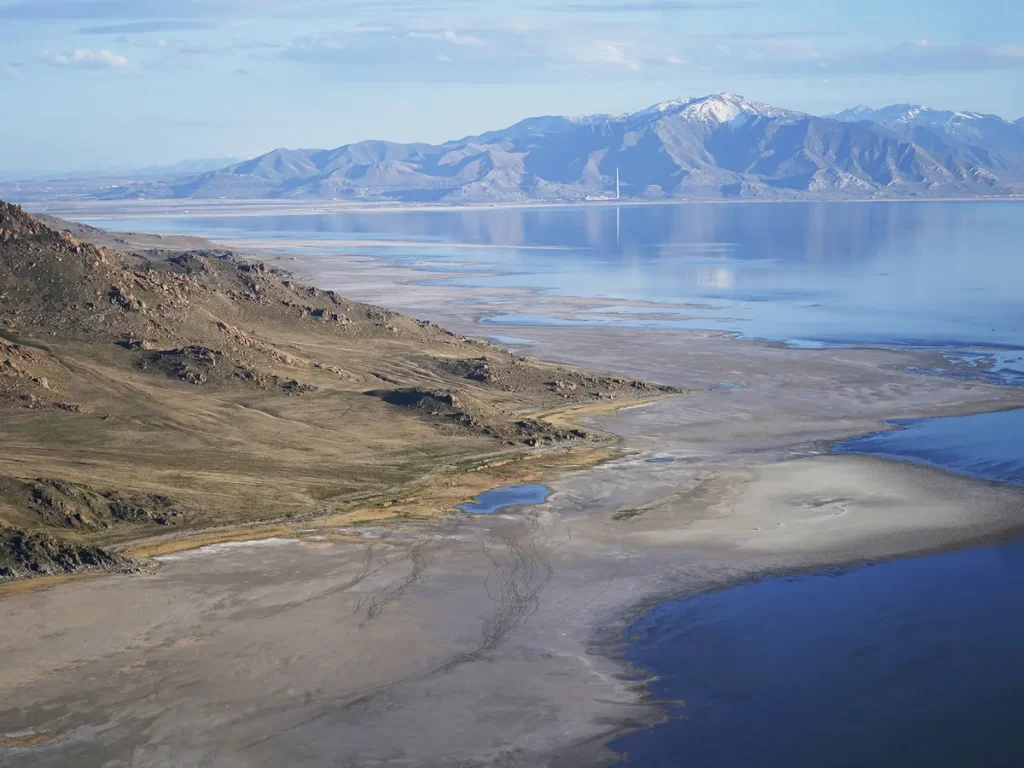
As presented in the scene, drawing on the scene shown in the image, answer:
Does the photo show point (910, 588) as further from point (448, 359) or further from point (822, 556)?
point (448, 359)

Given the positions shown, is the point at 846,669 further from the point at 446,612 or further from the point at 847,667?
the point at 446,612

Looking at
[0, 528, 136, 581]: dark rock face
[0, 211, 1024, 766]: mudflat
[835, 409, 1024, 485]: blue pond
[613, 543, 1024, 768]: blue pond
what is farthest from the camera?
[835, 409, 1024, 485]: blue pond

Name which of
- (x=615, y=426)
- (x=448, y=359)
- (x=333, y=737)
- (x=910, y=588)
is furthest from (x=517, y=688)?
(x=448, y=359)

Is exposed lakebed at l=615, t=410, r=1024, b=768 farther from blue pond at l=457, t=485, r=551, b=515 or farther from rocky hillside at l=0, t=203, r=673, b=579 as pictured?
rocky hillside at l=0, t=203, r=673, b=579

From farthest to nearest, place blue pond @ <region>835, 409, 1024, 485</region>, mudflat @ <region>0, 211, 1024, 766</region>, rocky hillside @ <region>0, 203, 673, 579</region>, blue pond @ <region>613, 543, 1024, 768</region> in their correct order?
1. blue pond @ <region>835, 409, 1024, 485</region>
2. rocky hillside @ <region>0, 203, 673, 579</region>
3. mudflat @ <region>0, 211, 1024, 766</region>
4. blue pond @ <region>613, 543, 1024, 768</region>

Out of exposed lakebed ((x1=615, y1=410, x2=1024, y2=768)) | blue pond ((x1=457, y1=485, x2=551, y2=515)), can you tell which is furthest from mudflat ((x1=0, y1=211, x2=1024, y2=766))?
exposed lakebed ((x1=615, y1=410, x2=1024, y2=768))

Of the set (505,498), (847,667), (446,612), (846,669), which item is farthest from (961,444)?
(446,612)
